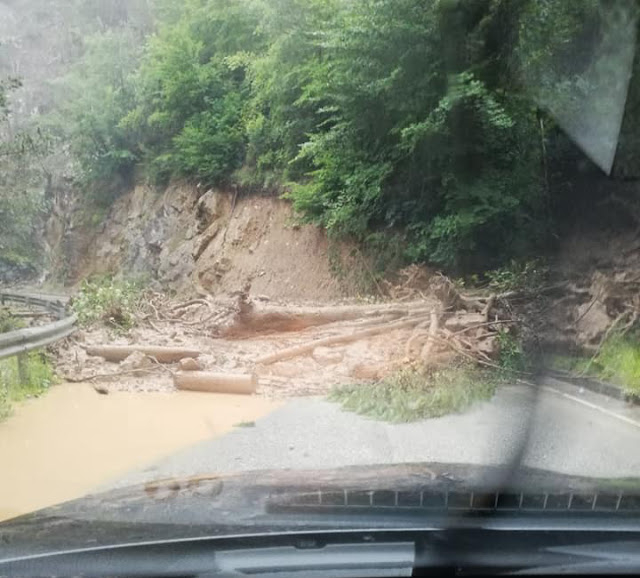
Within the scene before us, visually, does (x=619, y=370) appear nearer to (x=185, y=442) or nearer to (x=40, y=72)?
(x=185, y=442)

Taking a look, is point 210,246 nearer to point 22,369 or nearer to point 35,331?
point 35,331

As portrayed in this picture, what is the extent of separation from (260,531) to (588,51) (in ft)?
29.7

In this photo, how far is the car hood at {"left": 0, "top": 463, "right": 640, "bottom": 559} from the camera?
2486 mm

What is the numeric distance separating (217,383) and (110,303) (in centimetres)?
328

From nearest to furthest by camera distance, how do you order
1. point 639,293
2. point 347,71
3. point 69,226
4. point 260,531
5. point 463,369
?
1. point 260,531
2. point 463,369
3. point 639,293
4. point 347,71
5. point 69,226

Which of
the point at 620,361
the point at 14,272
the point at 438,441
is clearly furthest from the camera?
the point at 14,272

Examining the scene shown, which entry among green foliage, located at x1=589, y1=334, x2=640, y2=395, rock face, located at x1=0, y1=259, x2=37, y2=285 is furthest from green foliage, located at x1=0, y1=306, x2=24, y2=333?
green foliage, located at x1=589, y1=334, x2=640, y2=395

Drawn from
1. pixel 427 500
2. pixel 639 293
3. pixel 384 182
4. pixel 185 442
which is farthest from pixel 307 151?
pixel 427 500

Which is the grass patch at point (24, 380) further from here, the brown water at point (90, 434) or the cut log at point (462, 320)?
the cut log at point (462, 320)

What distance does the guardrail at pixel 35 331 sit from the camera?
6742 mm

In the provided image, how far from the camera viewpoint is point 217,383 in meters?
7.92

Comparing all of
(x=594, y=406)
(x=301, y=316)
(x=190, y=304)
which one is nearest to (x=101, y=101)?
(x=190, y=304)

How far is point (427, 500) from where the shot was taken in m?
2.98

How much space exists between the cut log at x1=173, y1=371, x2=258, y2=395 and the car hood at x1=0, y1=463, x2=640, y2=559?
13.2ft
